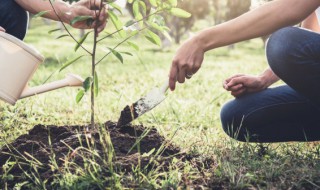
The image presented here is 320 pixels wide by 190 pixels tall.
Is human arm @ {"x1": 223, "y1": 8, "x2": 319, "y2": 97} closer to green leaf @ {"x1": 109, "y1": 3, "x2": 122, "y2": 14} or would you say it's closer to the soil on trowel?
the soil on trowel

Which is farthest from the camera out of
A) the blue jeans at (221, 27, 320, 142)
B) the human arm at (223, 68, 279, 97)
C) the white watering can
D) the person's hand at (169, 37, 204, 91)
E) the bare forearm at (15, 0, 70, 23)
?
the human arm at (223, 68, 279, 97)

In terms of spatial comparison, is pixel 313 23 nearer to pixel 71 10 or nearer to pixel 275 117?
pixel 275 117

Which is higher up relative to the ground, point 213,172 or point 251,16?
point 251,16

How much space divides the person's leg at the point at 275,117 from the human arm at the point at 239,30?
57 cm

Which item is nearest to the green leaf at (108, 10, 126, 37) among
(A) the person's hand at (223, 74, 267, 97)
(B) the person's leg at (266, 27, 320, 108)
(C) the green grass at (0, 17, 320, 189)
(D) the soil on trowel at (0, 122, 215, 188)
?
(C) the green grass at (0, 17, 320, 189)

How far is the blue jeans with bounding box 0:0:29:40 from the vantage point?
2.81m

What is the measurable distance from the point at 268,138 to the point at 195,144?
0.49m

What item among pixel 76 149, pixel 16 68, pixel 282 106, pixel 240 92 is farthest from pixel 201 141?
pixel 16 68

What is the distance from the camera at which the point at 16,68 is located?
227 centimetres

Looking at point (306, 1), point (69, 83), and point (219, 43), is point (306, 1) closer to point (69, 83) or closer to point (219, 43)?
point (219, 43)

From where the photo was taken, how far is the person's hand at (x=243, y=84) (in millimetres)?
2602

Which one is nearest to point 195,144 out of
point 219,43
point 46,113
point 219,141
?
point 219,141

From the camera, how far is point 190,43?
2.11m

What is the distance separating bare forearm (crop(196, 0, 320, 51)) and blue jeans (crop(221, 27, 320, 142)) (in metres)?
0.20
